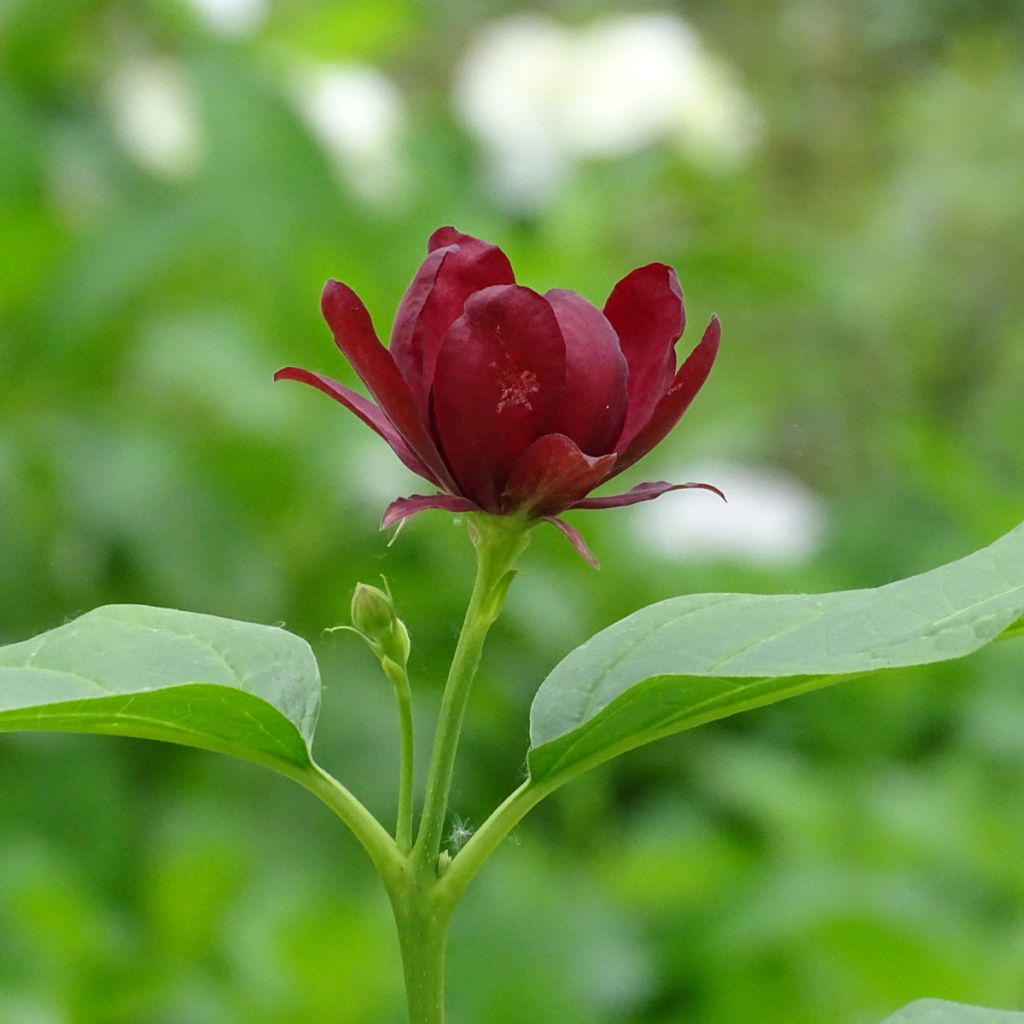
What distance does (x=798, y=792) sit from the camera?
1.40 meters

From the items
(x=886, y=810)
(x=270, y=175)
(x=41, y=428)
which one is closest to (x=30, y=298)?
(x=41, y=428)

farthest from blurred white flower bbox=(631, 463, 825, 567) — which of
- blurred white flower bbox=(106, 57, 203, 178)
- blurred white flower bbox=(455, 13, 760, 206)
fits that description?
blurred white flower bbox=(106, 57, 203, 178)

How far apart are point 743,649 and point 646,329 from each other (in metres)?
0.09

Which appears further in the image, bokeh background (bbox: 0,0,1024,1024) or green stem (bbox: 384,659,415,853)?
bokeh background (bbox: 0,0,1024,1024)

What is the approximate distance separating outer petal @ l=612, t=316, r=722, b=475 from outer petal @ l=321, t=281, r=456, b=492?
0.17 ft

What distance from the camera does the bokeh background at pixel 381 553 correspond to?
3.70 feet

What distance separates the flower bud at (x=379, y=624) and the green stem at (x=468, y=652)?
2 centimetres

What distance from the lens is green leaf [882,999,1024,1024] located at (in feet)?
1.34

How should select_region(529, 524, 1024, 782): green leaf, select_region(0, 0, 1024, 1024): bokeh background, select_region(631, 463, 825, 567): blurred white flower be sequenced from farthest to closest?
select_region(631, 463, 825, 567): blurred white flower, select_region(0, 0, 1024, 1024): bokeh background, select_region(529, 524, 1024, 782): green leaf

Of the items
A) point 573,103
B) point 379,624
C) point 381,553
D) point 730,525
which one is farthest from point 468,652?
point 573,103

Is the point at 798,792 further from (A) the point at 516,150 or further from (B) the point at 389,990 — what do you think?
(A) the point at 516,150

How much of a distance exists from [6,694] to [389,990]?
0.72 meters

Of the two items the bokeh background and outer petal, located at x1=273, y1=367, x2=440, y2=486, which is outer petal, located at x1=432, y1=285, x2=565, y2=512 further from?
the bokeh background

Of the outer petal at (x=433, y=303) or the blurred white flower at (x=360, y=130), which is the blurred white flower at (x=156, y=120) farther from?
the outer petal at (x=433, y=303)
